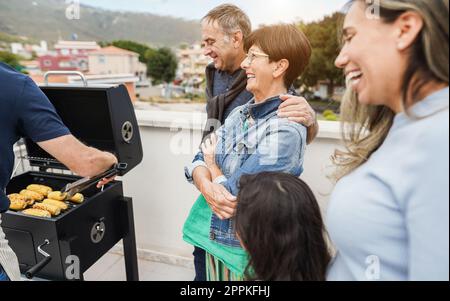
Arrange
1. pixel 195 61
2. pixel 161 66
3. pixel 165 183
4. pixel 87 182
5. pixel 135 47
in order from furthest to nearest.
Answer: pixel 135 47
pixel 161 66
pixel 195 61
pixel 165 183
pixel 87 182

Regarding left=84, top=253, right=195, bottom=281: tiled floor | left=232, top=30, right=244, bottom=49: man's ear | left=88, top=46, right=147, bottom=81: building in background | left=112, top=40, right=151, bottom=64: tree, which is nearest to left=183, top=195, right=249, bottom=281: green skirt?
left=232, top=30, right=244, bottom=49: man's ear

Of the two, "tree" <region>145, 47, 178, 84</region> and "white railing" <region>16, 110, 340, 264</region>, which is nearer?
"white railing" <region>16, 110, 340, 264</region>

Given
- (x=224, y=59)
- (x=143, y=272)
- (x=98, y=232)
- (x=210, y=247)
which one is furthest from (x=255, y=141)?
(x=143, y=272)

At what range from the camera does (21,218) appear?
4.68 ft

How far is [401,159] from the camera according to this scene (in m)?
0.58

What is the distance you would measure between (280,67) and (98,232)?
3.87 feet

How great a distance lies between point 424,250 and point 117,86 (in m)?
1.46

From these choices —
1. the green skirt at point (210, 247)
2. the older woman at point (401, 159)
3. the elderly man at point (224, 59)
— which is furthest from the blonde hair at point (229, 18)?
the older woman at point (401, 159)

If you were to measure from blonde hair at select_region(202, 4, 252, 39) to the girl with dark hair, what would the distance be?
43.6 inches

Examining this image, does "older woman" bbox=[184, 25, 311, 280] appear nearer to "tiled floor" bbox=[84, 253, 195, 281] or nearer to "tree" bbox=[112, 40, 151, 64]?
"tiled floor" bbox=[84, 253, 195, 281]

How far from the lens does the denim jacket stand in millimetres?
1100

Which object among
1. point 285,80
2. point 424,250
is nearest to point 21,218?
point 285,80

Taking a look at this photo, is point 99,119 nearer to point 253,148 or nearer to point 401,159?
point 253,148
